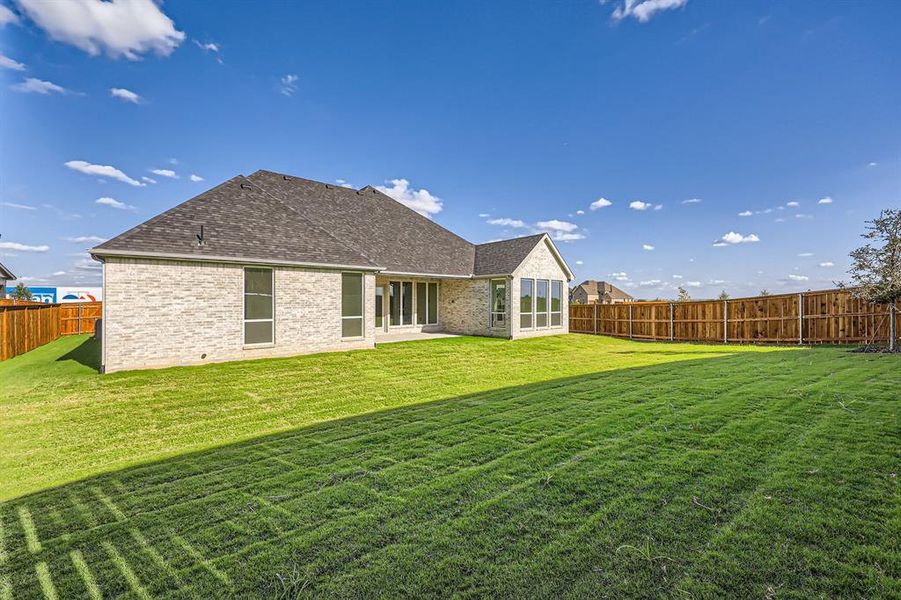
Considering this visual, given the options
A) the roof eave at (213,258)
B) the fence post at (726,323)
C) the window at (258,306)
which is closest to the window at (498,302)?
the roof eave at (213,258)

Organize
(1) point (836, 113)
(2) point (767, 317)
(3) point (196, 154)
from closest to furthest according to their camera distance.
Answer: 1. (1) point (836, 113)
2. (3) point (196, 154)
3. (2) point (767, 317)

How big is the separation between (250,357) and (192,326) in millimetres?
1759

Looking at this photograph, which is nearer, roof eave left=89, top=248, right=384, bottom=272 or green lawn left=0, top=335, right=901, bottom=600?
green lawn left=0, top=335, right=901, bottom=600

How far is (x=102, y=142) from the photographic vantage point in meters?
13.6

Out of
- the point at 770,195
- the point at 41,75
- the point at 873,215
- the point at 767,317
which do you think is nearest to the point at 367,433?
the point at 41,75

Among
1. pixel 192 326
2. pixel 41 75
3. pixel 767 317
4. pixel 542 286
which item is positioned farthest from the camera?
pixel 542 286

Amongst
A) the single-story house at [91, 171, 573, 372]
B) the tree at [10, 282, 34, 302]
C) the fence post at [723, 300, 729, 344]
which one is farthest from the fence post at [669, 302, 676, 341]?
the tree at [10, 282, 34, 302]

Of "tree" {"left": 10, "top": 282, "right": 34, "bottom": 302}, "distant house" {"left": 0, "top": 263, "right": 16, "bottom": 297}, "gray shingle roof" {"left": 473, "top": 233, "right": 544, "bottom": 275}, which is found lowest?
"tree" {"left": 10, "top": 282, "right": 34, "bottom": 302}

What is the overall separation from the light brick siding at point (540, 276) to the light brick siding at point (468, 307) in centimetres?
38

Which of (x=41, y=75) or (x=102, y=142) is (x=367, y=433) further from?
(x=102, y=142)

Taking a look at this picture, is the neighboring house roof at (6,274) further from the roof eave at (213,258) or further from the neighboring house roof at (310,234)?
the roof eave at (213,258)

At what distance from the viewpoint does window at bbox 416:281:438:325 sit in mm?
19578

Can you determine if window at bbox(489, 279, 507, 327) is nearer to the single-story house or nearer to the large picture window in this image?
the single-story house

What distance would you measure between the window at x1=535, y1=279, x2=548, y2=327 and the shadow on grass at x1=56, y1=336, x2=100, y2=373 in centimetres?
1665
